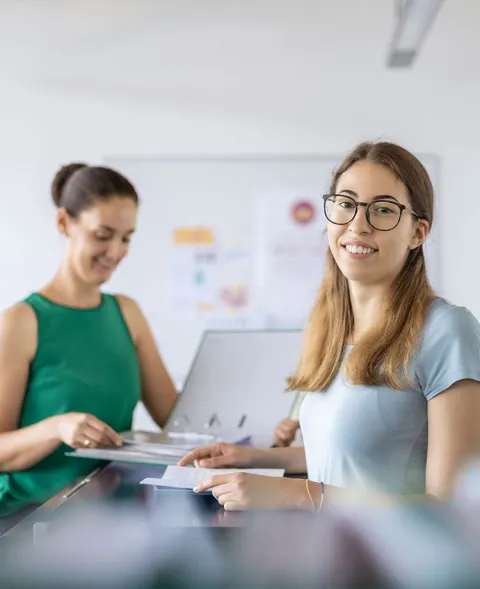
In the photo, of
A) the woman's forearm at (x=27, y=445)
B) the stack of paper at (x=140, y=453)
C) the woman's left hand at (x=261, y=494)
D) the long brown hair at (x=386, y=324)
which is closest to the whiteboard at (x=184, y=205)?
the woman's forearm at (x=27, y=445)

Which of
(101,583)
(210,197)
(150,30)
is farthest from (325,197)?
(150,30)

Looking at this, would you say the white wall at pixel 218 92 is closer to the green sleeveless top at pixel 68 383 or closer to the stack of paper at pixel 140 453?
the green sleeveless top at pixel 68 383

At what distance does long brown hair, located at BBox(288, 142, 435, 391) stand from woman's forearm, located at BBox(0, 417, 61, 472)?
0.63m

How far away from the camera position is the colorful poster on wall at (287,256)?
415 centimetres

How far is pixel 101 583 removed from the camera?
2.38 ft

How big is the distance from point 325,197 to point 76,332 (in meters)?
0.92

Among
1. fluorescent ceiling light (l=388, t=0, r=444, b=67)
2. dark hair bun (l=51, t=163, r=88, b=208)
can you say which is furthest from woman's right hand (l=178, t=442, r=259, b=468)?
fluorescent ceiling light (l=388, t=0, r=444, b=67)

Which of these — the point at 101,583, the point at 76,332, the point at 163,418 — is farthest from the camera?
the point at 163,418

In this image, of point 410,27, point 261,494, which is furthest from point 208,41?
point 261,494

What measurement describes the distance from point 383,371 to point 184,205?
3.03 metres

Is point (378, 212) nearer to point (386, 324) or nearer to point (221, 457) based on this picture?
point (386, 324)

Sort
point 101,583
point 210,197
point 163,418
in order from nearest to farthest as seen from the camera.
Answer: point 101,583 → point 163,418 → point 210,197

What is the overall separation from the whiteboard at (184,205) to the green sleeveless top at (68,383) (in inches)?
80.4

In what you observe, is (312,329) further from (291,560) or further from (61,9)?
(61,9)
